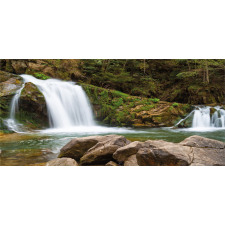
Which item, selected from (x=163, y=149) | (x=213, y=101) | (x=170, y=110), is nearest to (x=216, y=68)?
(x=213, y=101)

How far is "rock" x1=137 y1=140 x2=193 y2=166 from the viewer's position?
214cm

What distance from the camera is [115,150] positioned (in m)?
2.78

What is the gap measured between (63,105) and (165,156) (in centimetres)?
498

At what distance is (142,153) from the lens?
7.47ft

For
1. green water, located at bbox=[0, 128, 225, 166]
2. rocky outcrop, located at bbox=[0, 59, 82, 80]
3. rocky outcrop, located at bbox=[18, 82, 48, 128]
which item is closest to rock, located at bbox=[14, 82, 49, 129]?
rocky outcrop, located at bbox=[18, 82, 48, 128]

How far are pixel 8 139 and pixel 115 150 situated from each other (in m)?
2.92

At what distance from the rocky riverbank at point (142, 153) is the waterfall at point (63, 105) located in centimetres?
282

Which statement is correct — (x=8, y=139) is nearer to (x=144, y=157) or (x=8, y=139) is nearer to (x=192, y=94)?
(x=144, y=157)

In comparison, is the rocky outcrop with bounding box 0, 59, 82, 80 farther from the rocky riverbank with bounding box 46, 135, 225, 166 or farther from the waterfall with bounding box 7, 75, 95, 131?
the rocky riverbank with bounding box 46, 135, 225, 166

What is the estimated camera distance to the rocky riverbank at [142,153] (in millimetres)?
2184

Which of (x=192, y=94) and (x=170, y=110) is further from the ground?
(x=192, y=94)

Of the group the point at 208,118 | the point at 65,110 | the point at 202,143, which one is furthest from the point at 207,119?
the point at 65,110

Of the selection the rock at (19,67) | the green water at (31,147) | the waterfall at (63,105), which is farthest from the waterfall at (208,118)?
the rock at (19,67)
